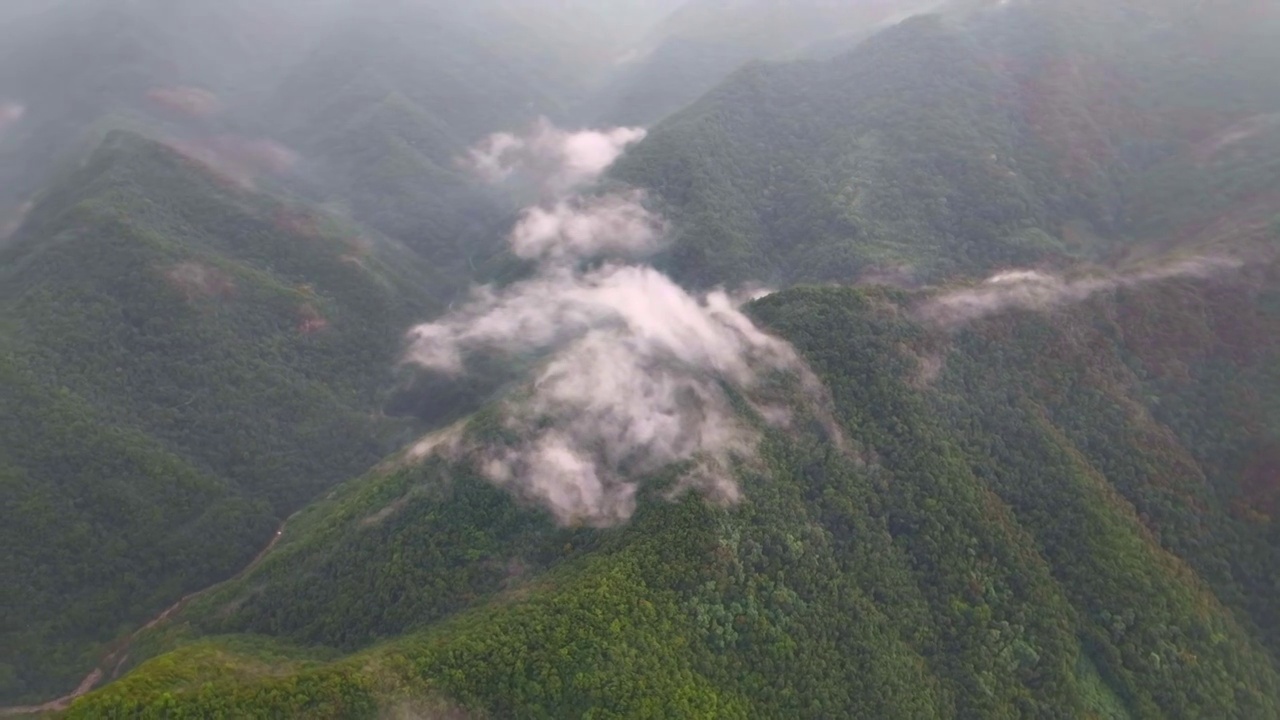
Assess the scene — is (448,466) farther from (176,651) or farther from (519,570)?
(176,651)

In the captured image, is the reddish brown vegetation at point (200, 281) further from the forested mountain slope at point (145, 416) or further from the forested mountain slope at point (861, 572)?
the forested mountain slope at point (861, 572)

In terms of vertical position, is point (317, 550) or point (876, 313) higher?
point (317, 550)

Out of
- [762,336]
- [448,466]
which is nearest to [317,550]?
[448,466]

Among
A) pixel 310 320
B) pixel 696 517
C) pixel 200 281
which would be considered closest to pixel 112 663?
pixel 310 320

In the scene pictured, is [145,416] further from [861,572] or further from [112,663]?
[861,572]

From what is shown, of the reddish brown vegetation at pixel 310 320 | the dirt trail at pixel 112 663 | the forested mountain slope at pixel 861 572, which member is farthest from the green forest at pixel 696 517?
the reddish brown vegetation at pixel 310 320

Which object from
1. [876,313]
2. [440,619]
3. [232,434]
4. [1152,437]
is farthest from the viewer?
[232,434]

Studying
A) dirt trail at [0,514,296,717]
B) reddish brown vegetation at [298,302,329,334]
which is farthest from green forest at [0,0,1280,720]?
reddish brown vegetation at [298,302,329,334]

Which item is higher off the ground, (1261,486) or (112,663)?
(112,663)
